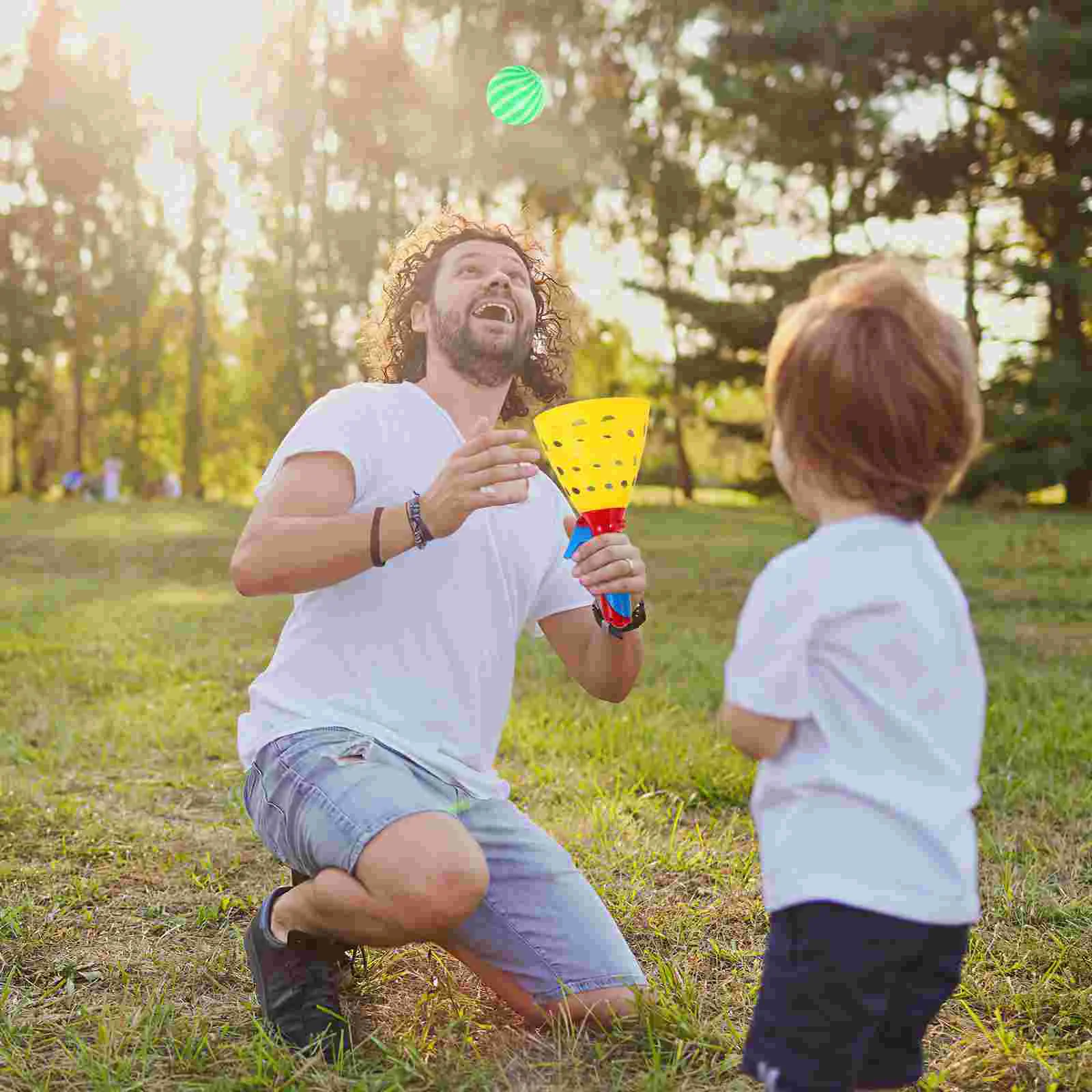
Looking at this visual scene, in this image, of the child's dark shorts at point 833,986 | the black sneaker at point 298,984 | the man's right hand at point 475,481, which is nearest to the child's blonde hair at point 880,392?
the child's dark shorts at point 833,986

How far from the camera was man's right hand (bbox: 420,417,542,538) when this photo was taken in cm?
230

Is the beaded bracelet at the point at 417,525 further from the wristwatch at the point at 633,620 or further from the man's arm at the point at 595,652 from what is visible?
the man's arm at the point at 595,652

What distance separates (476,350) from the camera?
2850mm

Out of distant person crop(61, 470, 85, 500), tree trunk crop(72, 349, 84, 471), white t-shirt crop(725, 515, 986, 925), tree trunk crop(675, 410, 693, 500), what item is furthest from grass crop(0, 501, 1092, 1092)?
tree trunk crop(72, 349, 84, 471)

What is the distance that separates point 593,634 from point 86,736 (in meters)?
2.65

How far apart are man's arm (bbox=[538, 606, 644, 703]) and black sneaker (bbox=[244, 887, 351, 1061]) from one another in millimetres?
813

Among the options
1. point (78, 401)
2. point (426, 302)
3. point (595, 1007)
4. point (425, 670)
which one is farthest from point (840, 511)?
point (78, 401)

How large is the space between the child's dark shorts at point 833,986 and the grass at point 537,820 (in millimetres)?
654

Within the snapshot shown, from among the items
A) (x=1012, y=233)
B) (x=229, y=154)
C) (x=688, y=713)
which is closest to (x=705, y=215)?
(x=1012, y=233)

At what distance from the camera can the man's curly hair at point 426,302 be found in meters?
3.13

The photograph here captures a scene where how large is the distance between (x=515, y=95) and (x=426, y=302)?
16.9 meters

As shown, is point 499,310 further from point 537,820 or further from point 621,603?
point 537,820

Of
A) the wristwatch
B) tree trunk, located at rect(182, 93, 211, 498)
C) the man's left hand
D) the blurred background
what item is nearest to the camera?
the man's left hand

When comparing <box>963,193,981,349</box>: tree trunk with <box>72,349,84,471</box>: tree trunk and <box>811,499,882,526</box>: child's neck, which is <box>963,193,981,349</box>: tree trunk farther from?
<box>72,349,84,471</box>: tree trunk
